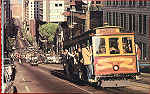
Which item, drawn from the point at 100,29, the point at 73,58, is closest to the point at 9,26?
the point at 73,58

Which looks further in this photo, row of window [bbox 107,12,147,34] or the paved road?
row of window [bbox 107,12,147,34]

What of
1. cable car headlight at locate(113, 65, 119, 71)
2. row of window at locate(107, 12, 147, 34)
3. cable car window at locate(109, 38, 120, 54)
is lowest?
cable car headlight at locate(113, 65, 119, 71)

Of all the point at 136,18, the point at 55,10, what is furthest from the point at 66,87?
the point at 55,10

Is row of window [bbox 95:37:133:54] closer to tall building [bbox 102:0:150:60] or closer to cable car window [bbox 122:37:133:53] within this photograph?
cable car window [bbox 122:37:133:53]

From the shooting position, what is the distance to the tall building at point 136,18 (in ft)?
162

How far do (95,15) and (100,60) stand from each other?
60.3 metres

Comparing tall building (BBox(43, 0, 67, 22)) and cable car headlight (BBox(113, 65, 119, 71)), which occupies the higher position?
tall building (BBox(43, 0, 67, 22))

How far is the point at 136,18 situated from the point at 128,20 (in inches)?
126

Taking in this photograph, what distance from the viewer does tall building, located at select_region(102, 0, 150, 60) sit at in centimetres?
4938

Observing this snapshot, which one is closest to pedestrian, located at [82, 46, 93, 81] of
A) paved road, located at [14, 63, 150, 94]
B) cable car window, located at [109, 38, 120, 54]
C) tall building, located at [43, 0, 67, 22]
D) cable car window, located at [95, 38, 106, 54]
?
cable car window, located at [95, 38, 106, 54]

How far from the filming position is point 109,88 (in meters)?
23.2

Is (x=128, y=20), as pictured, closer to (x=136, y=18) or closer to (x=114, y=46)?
(x=136, y=18)

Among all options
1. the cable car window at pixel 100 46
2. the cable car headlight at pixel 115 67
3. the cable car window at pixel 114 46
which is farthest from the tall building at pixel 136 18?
the cable car window at pixel 100 46

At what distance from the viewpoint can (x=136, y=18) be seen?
173 feet
